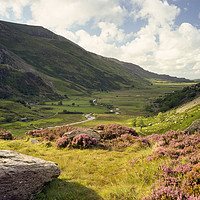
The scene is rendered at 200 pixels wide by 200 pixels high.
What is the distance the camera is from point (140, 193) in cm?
626

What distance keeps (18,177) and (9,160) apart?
1111 millimetres

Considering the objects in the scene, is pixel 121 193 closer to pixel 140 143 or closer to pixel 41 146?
pixel 140 143

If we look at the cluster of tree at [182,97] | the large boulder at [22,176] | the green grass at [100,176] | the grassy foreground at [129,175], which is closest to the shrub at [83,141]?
the green grass at [100,176]

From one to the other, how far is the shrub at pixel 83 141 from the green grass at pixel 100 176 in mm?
1060

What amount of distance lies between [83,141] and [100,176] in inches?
245

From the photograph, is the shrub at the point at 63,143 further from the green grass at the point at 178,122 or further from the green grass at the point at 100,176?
the green grass at the point at 178,122

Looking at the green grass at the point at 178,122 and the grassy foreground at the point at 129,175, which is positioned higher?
the grassy foreground at the point at 129,175

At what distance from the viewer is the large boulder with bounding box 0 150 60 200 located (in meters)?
6.54

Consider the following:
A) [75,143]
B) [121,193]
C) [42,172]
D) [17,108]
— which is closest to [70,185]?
[42,172]

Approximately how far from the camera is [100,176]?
952 cm

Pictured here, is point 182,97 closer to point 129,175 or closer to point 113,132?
point 113,132

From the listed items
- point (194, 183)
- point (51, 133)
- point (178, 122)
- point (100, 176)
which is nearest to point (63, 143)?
point (51, 133)

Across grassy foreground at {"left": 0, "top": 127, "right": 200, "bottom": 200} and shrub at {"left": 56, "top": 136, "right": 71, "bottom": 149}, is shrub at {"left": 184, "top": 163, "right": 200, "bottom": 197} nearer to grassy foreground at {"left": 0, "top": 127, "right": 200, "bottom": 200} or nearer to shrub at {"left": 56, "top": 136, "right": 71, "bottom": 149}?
grassy foreground at {"left": 0, "top": 127, "right": 200, "bottom": 200}

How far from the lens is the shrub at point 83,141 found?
15469mm
